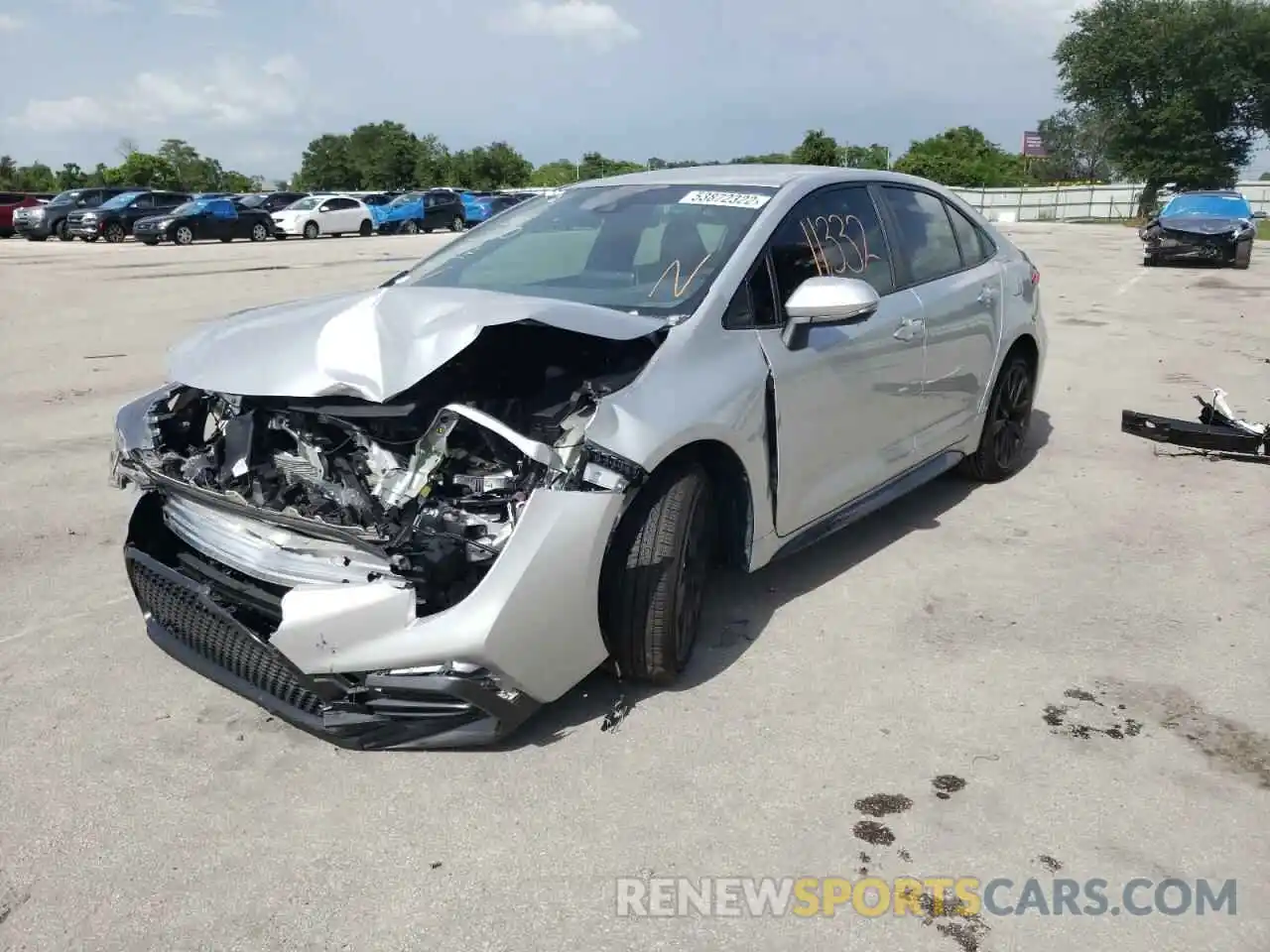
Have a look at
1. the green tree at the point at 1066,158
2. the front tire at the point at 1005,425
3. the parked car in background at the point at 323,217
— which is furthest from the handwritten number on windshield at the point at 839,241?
the green tree at the point at 1066,158

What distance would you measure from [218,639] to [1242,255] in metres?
21.8

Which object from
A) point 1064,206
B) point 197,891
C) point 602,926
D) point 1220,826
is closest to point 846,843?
point 602,926

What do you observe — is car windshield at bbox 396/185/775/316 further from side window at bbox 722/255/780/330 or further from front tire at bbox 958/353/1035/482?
front tire at bbox 958/353/1035/482

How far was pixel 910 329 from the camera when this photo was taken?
15.1 ft

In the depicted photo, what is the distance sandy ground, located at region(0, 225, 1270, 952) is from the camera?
254 centimetres

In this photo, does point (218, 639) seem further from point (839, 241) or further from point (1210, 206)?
point (1210, 206)

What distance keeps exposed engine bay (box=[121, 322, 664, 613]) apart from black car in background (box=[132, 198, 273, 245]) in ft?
98.0

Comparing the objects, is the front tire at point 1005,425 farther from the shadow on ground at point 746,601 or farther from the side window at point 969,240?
the side window at point 969,240

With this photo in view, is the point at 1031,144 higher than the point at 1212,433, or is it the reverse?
the point at 1031,144

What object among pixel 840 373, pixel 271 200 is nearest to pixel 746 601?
pixel 840 373

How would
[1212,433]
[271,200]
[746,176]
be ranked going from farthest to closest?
[271,200] < [1212,433] < [746,176]

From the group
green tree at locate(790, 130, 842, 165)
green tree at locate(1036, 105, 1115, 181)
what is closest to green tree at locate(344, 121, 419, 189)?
green tree at locate(790, 130, 842, 165)

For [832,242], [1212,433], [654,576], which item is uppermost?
[832,242]

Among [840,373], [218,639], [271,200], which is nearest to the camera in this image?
[218,639]
